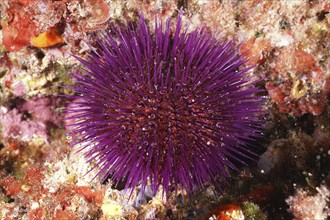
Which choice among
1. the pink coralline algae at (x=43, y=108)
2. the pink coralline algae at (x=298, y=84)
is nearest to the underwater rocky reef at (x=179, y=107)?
the pink coralline algae at (x=298, y=84)

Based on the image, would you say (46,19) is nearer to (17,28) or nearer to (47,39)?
(47,39)

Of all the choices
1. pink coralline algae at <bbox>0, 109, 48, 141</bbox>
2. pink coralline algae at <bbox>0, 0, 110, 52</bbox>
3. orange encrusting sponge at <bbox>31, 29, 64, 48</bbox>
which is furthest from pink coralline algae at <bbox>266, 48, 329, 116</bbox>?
pink coralline algae at <bbox>0, 109, 48, 141</bbox>

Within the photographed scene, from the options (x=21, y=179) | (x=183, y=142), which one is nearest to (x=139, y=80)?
(x=183, y=142)

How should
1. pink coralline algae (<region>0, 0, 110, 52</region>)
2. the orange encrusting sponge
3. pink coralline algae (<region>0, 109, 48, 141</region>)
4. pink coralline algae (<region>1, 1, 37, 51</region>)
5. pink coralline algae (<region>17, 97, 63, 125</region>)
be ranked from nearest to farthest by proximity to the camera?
pink coralline algae (<region>0, 0, 110, 52</region>), pink coralline algae (<region>1, 1, 37, 51</region>), the orange encrusting sponge, pink coralline algae (<region>0, 109, 48, 141</region>), pink coralline algae (<region>17, 97, 63, 125</region>)

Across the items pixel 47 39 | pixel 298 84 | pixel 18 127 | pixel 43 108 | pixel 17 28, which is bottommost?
pixel 18 127

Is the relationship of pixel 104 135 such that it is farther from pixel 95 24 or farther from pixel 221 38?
pixel 221 38

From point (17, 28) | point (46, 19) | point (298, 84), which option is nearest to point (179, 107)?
point (298, 84)

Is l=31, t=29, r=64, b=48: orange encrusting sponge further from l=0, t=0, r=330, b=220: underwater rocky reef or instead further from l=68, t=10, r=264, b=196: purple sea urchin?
l=68, t=10, r=264, b=196: purple sea urchin
